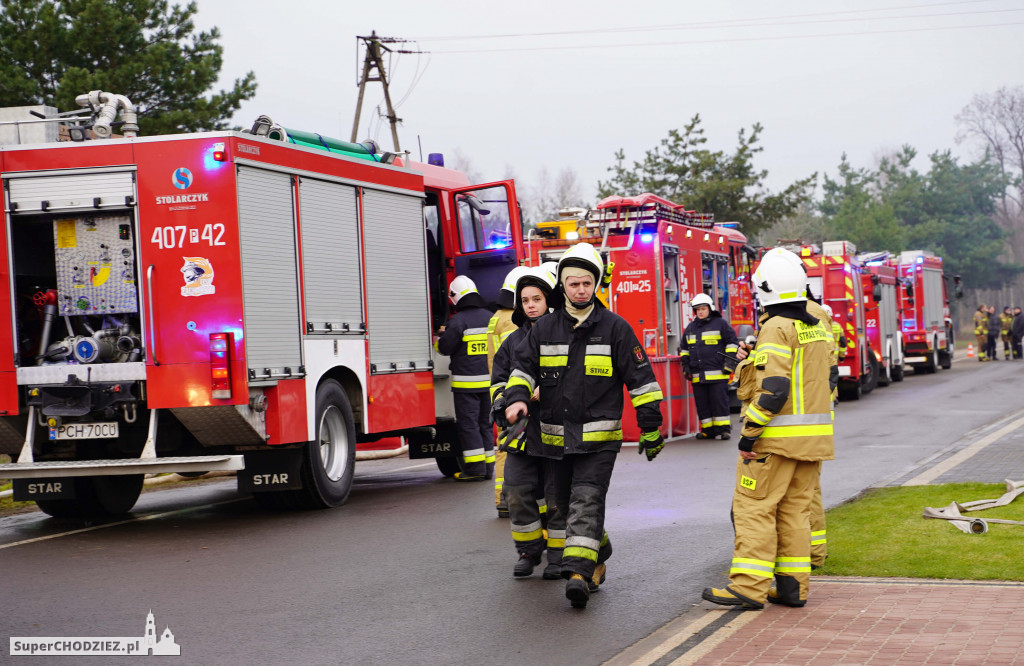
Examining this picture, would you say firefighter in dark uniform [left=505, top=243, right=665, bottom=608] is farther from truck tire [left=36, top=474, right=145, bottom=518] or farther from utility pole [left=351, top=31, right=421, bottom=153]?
utility pole [left=351, top=31, right=421, bottom=153]

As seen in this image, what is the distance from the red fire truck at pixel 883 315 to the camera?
26031 millimetres

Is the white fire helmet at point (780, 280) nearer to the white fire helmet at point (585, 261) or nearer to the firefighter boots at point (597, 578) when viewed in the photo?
the white fire helmet at point (585, 261)

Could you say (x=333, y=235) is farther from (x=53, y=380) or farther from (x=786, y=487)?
(x=786, y=487)

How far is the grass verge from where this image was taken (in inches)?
282

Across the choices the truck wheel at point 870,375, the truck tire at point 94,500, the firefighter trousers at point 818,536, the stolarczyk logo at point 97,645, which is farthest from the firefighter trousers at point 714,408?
the stolarczyk logo at point 97,645

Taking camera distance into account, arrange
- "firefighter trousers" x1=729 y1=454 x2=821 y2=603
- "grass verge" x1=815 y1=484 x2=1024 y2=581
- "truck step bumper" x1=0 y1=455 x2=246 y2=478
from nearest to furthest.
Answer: "firefighter trousers" x1=729 y1=454 x2=821 y2=603 < "grass verge" x1=815 y1=484 x2=1024 y2=581 < "truck step bumper" x1=0 y1=455 x2=246 y2=478

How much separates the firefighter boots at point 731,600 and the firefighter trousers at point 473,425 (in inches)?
233

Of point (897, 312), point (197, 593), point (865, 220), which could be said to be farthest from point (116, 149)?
point (865, 220)

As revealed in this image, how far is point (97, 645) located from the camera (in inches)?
241

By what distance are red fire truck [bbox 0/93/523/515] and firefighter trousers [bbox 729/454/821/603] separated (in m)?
4.46

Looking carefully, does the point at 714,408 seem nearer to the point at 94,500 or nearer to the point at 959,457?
the point at 959,457

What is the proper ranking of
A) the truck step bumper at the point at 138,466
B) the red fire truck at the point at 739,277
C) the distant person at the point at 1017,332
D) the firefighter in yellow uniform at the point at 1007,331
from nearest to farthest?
the truck step bumper at the point at 138,466
the red fire truck at the point at 739,277
the distant person at the point at 1017,332
the firefighter in yellow uniform at the point at 1007,331

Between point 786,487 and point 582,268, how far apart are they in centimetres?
161

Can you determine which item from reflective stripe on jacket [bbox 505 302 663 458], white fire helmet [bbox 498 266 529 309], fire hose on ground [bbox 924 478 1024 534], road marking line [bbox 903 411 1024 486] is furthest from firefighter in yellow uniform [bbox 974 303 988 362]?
reflective stripe on jacket [bbox 505 302 663 458]
